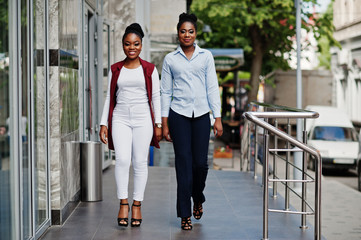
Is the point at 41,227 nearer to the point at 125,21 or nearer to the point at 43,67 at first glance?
the point at 43,67

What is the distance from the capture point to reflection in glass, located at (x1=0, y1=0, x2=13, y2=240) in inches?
177

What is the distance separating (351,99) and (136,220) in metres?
34.5

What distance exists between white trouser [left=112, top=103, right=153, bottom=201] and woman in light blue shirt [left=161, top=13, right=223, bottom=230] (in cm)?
18

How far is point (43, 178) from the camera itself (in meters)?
6.07

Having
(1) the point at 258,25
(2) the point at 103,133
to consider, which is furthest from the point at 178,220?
(1) the point at 258,25

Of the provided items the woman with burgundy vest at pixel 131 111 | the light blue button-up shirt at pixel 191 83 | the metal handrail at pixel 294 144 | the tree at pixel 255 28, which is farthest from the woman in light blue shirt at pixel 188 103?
the tree at pixel 255 28

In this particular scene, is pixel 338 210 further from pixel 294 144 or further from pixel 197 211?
pixel 294 144

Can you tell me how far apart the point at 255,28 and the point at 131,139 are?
970 inches

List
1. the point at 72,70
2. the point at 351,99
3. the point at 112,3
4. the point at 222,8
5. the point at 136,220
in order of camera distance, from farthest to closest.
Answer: the point at 351,99 < the point at 222,8 < the point at 112,3 < the point at 72,70 < the point at 136,220

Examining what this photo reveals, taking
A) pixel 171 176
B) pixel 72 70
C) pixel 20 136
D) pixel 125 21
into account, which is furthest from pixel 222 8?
pixel 20 136

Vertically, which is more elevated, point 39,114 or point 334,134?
point 39,114

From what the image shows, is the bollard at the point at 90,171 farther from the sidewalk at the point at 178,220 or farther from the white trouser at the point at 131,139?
the white trouser at the point at 131,139

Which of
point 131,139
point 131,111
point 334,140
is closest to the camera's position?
point 131,111

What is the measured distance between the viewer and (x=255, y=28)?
98.9 ft
